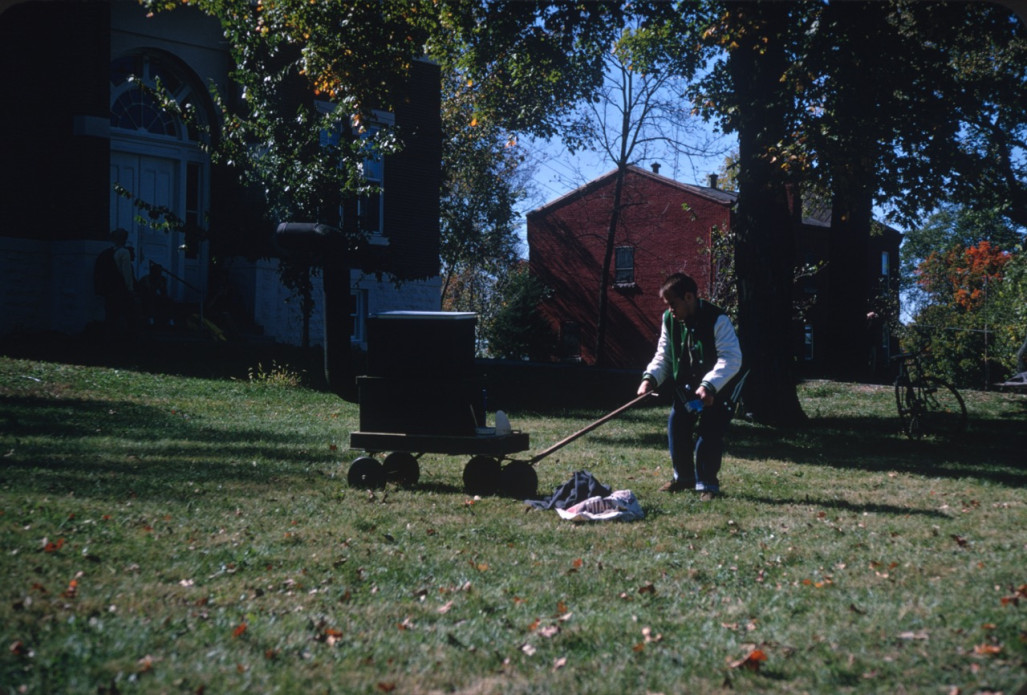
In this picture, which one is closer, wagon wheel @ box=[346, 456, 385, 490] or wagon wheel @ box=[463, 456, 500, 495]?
wagon wheel @ box=[463, 456, 500, 495]

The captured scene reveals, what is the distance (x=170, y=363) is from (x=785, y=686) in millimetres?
13883

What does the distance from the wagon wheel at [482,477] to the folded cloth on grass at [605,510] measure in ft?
3.03

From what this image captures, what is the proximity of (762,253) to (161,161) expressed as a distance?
40.5 ft

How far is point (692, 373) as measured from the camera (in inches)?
328

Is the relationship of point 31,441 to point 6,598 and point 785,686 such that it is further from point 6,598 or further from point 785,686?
point 785,686

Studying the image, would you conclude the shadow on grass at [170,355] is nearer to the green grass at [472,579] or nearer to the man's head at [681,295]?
the green grass at [472,579]

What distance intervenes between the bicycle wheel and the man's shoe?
6.38 meters

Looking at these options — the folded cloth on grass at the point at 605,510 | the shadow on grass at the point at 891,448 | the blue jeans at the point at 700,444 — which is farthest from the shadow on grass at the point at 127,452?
the shadow on grass at the point at 891,448

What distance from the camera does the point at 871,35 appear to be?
1335cm

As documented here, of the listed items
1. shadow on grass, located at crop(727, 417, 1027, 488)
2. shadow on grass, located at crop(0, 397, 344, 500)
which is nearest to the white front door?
shadow on grass, located at crop(0, 397, 344, 500)

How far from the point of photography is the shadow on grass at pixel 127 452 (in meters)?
7.77

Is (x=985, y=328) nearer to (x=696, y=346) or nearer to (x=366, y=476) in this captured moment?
(x=696, y=346)

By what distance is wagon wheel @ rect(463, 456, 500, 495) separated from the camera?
809 cm

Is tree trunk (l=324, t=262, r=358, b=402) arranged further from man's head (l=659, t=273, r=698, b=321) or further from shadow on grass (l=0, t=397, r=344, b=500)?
man's head (l=659, t=273, r=698, b=321)
